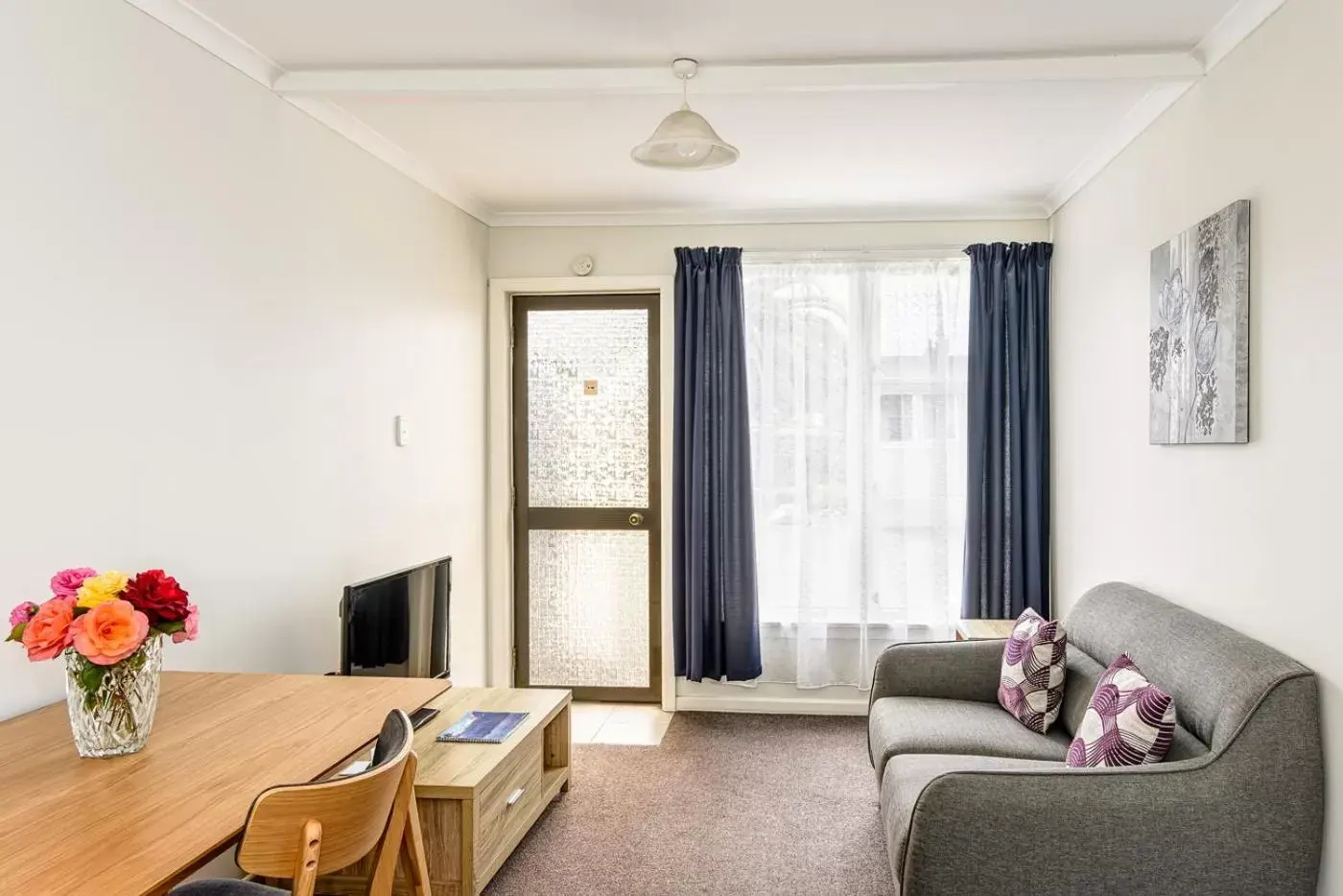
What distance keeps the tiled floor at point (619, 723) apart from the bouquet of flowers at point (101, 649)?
274cm

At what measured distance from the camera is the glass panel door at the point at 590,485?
5234 millimetres

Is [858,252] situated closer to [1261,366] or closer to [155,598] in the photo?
[1261,366]

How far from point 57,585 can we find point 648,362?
3531 millimetres

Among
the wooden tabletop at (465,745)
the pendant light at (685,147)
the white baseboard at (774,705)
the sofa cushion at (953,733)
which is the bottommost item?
the white baseboard at (774,705)

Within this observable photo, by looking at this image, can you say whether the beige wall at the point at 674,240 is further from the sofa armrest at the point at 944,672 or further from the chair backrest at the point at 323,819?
the chair backrest at the point at 323,819

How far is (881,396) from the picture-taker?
4.98 m

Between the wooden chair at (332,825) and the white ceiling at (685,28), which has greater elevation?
the white ceiling at (685,28)

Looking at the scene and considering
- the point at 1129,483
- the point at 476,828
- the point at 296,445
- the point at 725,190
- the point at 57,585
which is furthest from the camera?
the point at 725,190

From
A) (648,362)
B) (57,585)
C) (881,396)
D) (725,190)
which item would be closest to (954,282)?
(881,396)

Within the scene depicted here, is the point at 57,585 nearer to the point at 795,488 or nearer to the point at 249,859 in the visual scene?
the point at 249,859

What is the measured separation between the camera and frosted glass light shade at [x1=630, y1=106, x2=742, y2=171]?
277 centimetres

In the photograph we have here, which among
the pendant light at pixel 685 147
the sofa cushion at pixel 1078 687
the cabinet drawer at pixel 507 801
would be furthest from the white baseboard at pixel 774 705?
the pendant light at pixel 685 147

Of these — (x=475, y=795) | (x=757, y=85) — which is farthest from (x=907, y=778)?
(x=757, y=85)

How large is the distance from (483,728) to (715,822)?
0.92 meters
